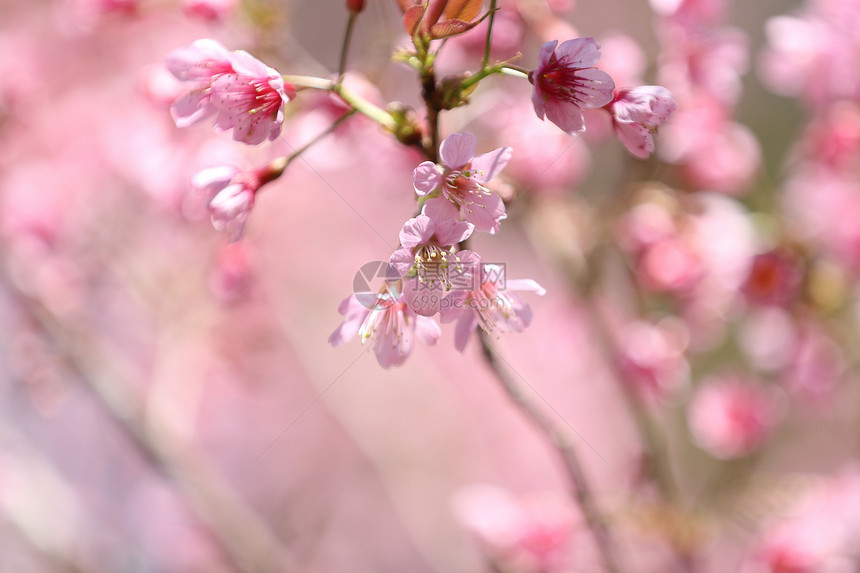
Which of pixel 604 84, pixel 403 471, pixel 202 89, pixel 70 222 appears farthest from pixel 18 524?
pixel 604 84

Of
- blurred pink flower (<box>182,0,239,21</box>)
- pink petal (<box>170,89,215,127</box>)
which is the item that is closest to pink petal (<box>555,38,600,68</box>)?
pink petal (<box>170,89,215,127</box>)

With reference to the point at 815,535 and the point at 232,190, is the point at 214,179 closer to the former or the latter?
the point at 232,190

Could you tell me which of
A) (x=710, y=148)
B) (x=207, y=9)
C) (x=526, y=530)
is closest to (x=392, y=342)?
(x=207, y=9)

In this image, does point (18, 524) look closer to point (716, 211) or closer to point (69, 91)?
point (69, 91)

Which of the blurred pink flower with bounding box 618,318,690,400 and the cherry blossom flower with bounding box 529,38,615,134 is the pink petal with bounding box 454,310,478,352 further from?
the blurred pink flower with bounding box 618,318,690,400

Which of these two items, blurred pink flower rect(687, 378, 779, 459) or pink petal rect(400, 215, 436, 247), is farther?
blurred pink flower rect(687, 378, 779, 459)

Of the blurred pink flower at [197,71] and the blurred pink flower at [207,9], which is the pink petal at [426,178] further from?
the blurred pink flower at [207,9]
